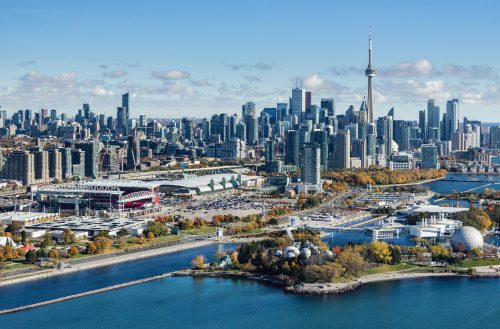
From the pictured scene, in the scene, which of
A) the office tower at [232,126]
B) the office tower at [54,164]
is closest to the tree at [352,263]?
the office tower at [54,164]

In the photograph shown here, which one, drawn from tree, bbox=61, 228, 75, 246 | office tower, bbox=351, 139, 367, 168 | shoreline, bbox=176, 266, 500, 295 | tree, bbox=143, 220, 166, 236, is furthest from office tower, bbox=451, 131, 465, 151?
tree, bbox=61, 228, 75, 246

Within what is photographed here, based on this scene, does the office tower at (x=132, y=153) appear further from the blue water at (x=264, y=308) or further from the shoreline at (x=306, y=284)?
the blue water at (x=264, y=308)

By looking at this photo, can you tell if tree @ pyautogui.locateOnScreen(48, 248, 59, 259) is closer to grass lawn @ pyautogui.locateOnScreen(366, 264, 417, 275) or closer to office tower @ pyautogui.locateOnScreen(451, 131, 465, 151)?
grass lawn @ pyautogui.locateOnScreen(366, 264, 417, 275)

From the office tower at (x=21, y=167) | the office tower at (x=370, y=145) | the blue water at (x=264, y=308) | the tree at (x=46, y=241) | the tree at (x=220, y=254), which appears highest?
the office tower at (x=370, y=145)

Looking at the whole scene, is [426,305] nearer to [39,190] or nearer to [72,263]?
[72,263]

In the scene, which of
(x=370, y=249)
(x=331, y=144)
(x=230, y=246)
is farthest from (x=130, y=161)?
(x=370, y=249)

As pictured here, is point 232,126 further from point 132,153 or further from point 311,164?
point 311,164
